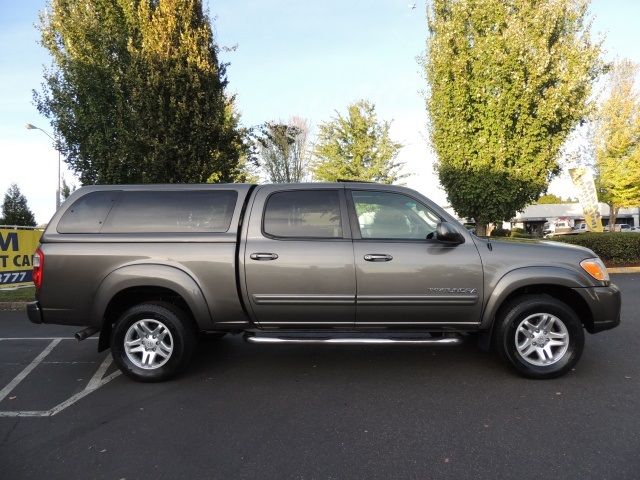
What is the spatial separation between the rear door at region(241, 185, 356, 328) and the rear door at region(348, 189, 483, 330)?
0.16m

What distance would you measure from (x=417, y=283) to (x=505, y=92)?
11.6 metres

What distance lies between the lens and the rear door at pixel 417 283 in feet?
13.1

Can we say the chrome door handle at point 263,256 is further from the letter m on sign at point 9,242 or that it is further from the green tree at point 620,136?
the green tree at point 620,136

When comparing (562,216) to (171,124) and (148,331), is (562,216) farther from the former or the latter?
(148,331)

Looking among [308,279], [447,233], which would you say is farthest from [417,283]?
[308,279]

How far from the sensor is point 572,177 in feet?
51.6

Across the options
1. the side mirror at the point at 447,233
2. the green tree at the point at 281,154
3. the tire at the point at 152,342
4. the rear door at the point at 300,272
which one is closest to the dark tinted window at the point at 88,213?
the tire at the point at 152,342

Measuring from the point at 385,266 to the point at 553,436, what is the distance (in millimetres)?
1863

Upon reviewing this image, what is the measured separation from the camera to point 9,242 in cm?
1039

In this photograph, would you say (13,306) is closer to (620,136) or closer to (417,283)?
(417,283)

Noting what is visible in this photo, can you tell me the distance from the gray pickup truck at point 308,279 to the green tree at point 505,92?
35.0ft

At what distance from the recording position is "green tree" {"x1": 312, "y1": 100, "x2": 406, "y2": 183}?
27641 mm

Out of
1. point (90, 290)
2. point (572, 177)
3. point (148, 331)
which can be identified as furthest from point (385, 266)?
point (572, 177)

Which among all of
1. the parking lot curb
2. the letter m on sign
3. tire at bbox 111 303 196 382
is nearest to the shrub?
tire at bbox 111 303 196 382
